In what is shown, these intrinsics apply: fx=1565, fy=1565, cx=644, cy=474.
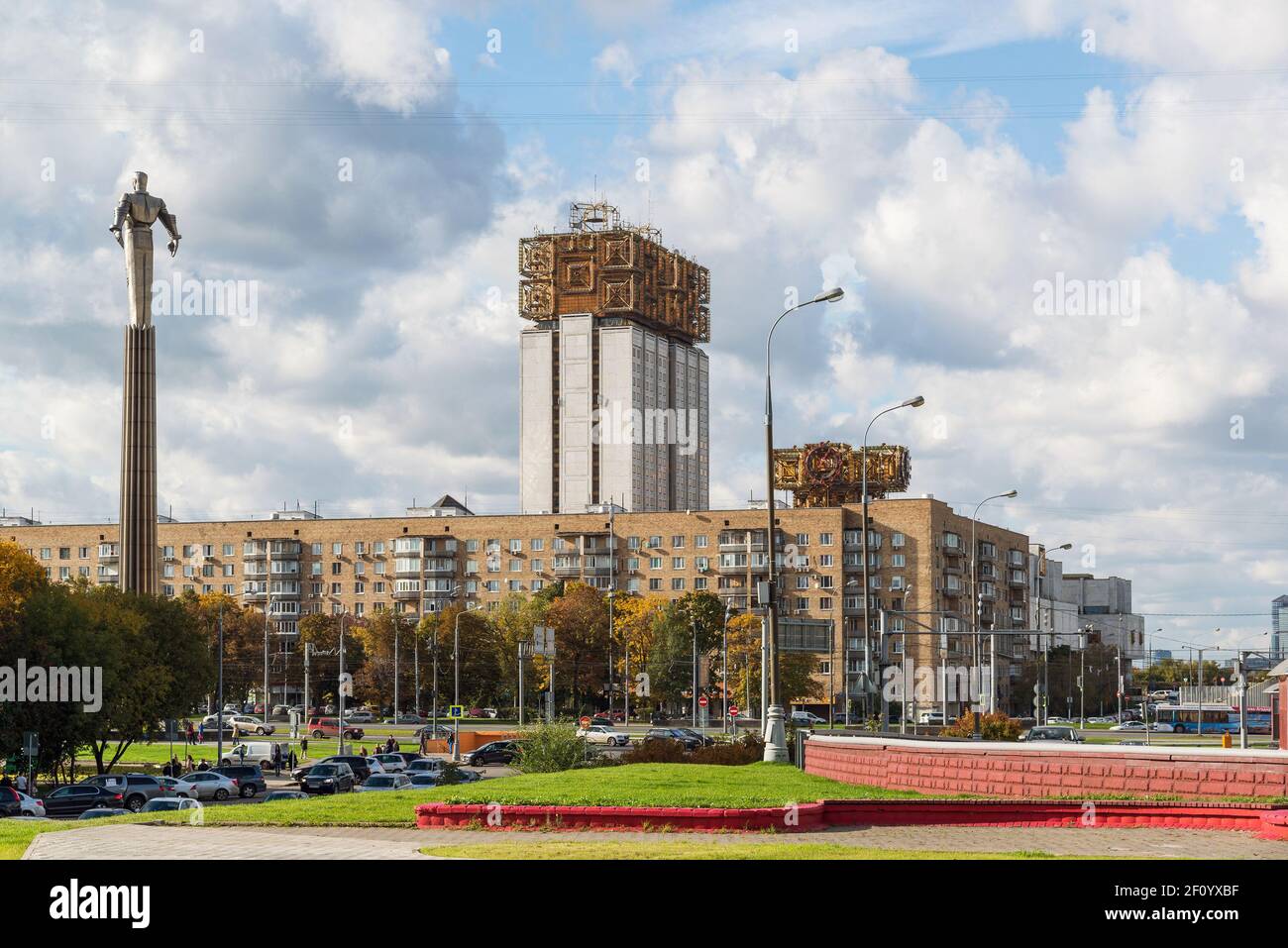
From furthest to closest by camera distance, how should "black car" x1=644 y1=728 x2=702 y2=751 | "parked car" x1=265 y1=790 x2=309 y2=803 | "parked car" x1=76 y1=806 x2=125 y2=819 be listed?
1. "black car" x1=644 y1=728 x2=702 y2=751
2. "parked car" x1=265 y1=790 x2=309 y2=803
3. "parked car" x1=76 y1=806 x2=125 y2=819

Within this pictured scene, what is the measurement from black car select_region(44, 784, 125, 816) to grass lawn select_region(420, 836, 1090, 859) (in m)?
31.8

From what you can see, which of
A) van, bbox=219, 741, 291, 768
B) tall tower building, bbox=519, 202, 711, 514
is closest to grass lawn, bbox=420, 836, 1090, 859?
van, bbox=219, 741, 291, 768

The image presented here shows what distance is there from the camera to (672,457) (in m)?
195

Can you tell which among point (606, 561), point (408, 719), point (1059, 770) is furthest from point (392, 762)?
point (606, 561)

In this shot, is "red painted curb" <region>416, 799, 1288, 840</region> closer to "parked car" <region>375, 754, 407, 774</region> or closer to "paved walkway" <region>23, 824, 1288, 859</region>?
"paved walkway" <region>23, 824, 1288, 859</region>

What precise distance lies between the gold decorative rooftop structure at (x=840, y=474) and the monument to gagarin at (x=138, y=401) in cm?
9027

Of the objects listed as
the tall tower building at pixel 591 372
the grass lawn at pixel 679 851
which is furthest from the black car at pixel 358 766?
the tall tower building at pixel 591 372

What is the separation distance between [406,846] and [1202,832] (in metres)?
11.6

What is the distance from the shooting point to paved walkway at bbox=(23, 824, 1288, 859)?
19.3m

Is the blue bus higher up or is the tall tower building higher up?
the tall tower building

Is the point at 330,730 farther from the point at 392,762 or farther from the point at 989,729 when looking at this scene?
the point at 989,729

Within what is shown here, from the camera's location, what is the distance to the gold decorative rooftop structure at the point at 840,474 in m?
154

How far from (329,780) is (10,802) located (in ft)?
48.5
